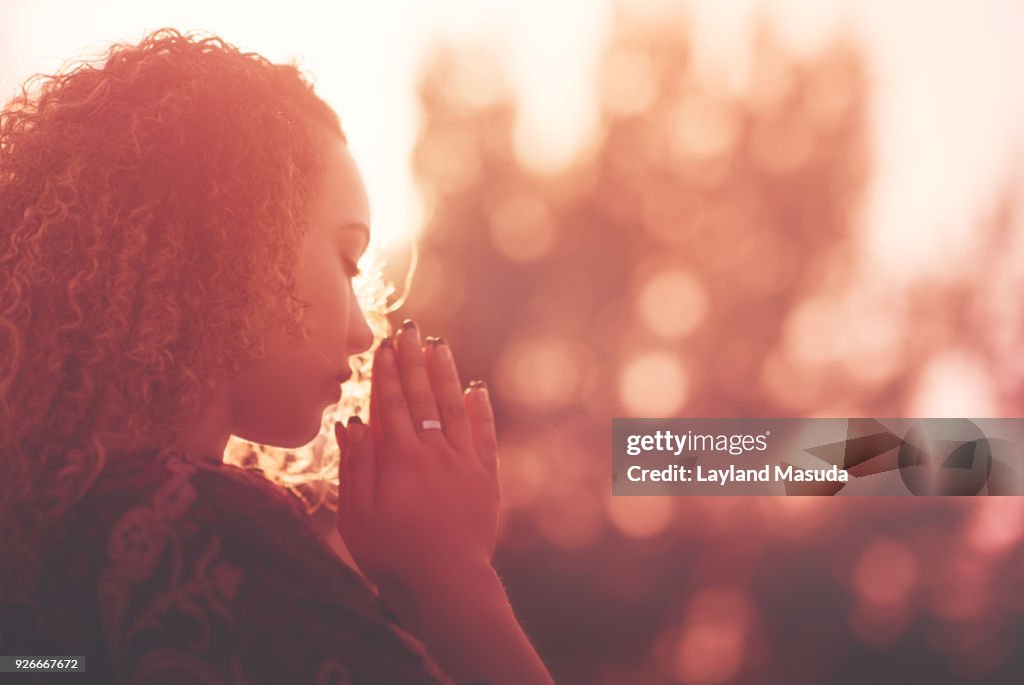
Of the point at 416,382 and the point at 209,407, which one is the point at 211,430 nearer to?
the point at 209,407

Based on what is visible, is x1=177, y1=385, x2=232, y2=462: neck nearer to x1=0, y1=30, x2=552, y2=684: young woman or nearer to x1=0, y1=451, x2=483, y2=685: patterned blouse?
x1=0, y1=30, x2=552, y2=684: young woman

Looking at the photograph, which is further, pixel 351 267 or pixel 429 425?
pixel 351 267

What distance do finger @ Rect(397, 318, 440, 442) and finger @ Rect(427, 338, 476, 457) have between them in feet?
0.07

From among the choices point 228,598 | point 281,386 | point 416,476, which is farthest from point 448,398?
point 228,598

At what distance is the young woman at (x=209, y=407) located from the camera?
1.17 meters

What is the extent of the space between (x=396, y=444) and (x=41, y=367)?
0.59 m

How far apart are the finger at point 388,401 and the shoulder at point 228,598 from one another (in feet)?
1.08

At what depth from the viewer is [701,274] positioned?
25.0 feet

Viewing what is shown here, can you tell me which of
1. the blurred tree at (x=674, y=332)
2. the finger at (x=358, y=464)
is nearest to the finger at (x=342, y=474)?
the finger at (x=358, y=464)

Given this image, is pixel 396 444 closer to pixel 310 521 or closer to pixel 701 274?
pixel 310 521

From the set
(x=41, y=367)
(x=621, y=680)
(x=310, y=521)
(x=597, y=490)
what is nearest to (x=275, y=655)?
(x=310, y=521)

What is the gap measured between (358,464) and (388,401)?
0.41ft

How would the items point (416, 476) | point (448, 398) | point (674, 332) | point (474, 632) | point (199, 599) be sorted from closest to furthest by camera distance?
point (199, 599)
point (474, 632)
point (416, 476)
point (448, 398)
point (674, 332)

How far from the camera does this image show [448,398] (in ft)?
5.37
